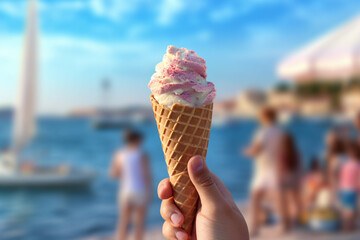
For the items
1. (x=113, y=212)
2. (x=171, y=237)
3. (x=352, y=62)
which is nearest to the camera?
(x=171, y=237)

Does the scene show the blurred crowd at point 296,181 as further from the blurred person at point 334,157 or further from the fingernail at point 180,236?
the fingernail at point 180,236

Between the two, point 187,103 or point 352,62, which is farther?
point 352,62

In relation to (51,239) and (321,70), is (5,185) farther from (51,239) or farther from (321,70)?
(321,70)

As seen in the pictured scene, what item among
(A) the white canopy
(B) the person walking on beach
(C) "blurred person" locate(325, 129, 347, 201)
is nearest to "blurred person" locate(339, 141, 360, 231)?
(C) "blurred person" locate(325, 129, 347, 201)

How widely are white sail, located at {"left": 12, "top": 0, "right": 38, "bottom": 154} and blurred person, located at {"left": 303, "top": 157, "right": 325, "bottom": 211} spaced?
406 inches

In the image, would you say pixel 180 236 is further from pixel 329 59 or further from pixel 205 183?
pixel 329 59

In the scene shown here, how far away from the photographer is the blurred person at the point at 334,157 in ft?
14.9

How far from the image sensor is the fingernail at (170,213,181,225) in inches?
55.4

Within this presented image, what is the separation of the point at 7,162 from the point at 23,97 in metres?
4.33

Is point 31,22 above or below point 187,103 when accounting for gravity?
above

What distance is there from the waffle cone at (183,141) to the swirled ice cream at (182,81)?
34 mm

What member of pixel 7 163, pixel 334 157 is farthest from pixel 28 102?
pixel 334 157

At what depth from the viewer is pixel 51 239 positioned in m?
10.8

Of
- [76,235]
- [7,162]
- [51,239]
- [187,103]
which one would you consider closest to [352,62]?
[187,103]
